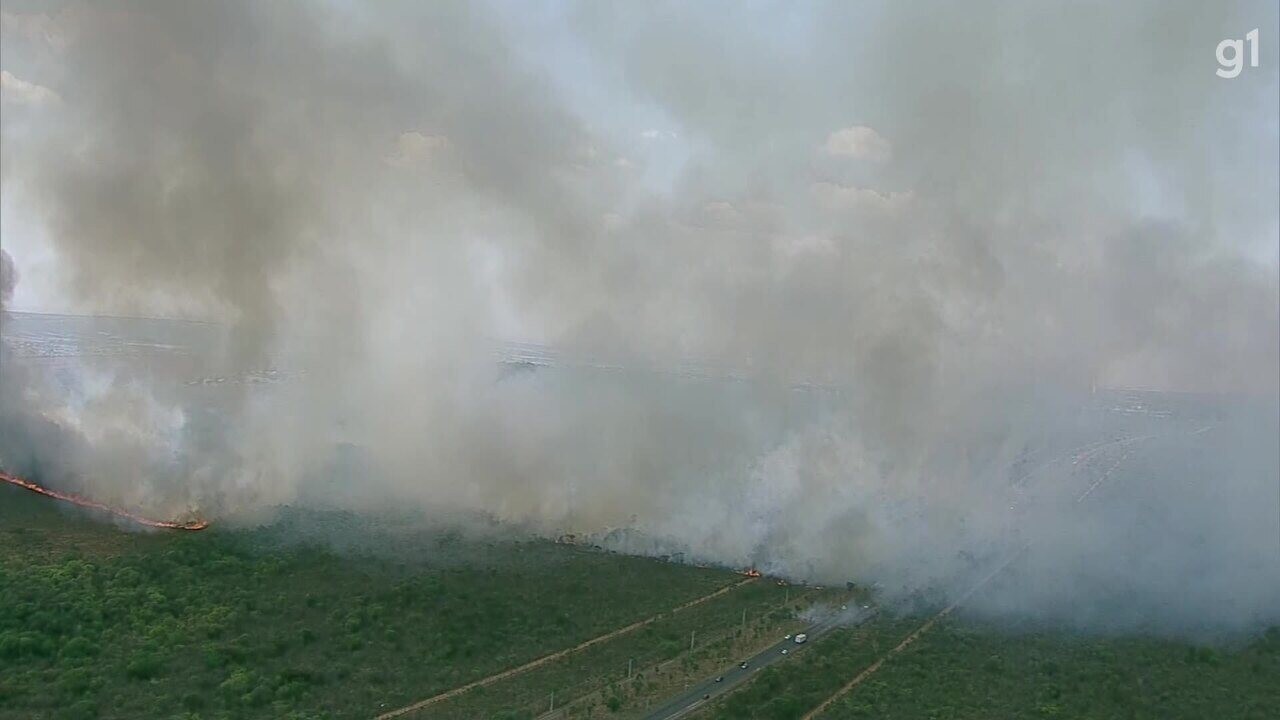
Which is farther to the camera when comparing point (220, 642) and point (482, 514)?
A: point (482, 514)

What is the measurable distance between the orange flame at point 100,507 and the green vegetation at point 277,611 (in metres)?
2.25

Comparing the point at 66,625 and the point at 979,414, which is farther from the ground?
the point at 979,414

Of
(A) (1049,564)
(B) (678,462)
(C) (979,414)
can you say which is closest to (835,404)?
(C) (979,414)

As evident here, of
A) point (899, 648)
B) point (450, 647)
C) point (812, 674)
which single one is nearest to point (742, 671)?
point (812, 674)

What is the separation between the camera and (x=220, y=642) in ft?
119

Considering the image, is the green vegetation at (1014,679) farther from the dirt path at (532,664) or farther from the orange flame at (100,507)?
the orange flame at (100,507)

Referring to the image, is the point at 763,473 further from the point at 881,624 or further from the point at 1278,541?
the point at 1278,541

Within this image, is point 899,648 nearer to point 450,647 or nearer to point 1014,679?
point 1014,679

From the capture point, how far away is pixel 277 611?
131ft

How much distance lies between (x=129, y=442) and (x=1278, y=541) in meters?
97.5

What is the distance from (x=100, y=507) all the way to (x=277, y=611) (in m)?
26.3

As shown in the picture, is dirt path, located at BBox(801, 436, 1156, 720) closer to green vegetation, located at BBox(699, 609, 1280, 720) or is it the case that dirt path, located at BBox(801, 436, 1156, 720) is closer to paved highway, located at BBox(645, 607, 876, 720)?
green vegetation, located at BBox(699, 609, 1280, 720)

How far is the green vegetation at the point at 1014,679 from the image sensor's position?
112 feet

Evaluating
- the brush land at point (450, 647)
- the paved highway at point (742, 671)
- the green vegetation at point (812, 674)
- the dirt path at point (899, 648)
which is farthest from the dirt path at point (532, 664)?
the dirt path at point (899, 648)
